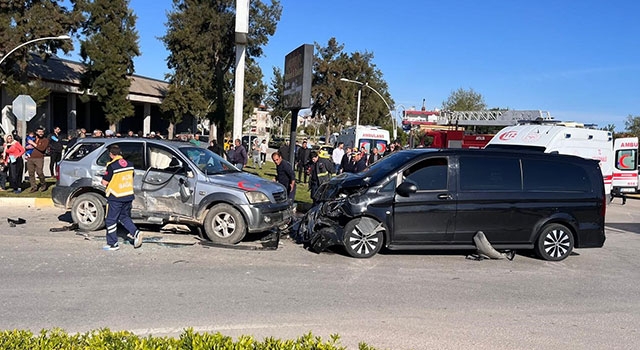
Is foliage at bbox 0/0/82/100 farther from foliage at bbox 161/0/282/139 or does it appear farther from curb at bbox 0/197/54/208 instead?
curb at bbox 0/197/54/208

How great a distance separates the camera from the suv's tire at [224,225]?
321 inches

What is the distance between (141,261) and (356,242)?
3216 mm

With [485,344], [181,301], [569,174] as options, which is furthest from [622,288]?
[181,301]

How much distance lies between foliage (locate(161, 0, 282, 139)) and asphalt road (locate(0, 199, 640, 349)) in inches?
1297

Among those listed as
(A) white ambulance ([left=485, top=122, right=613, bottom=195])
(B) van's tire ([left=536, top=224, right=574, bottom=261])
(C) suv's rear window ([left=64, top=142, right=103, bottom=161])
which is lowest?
(B) van's tire ([left=536, top=224, right=574, bottom=261])

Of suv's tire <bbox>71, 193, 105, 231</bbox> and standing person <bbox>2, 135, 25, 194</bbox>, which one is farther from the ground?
standing person <bbox>2, 135, 25, 194</bbox>

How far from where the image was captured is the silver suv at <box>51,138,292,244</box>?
8180 millimetres

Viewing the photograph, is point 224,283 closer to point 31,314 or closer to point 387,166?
point 31,314

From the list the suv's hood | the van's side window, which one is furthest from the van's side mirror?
the suv's hood

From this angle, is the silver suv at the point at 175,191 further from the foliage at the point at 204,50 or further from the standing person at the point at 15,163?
the foliage at the point at 204,50

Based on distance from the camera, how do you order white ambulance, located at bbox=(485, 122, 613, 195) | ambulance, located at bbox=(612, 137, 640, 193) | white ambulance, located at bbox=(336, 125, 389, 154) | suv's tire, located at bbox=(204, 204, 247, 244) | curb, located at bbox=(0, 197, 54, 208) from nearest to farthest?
1. suv's tire, located at bbox=(204, 204, 247, 244)
2. curb, located at bbox=(0, 197, 54, 208)
3. white ambulance, located at bbox=(485, 122, 613, 195)
4. ambulance, located at bbox=(612, 137, 640, 193)
5. white ambulance, located at bbox=(336, 125, 389, 154)

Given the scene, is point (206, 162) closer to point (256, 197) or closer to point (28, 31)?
point (256, 197)

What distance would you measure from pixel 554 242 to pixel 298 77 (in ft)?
22.9

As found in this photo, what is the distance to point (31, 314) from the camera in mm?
4844
